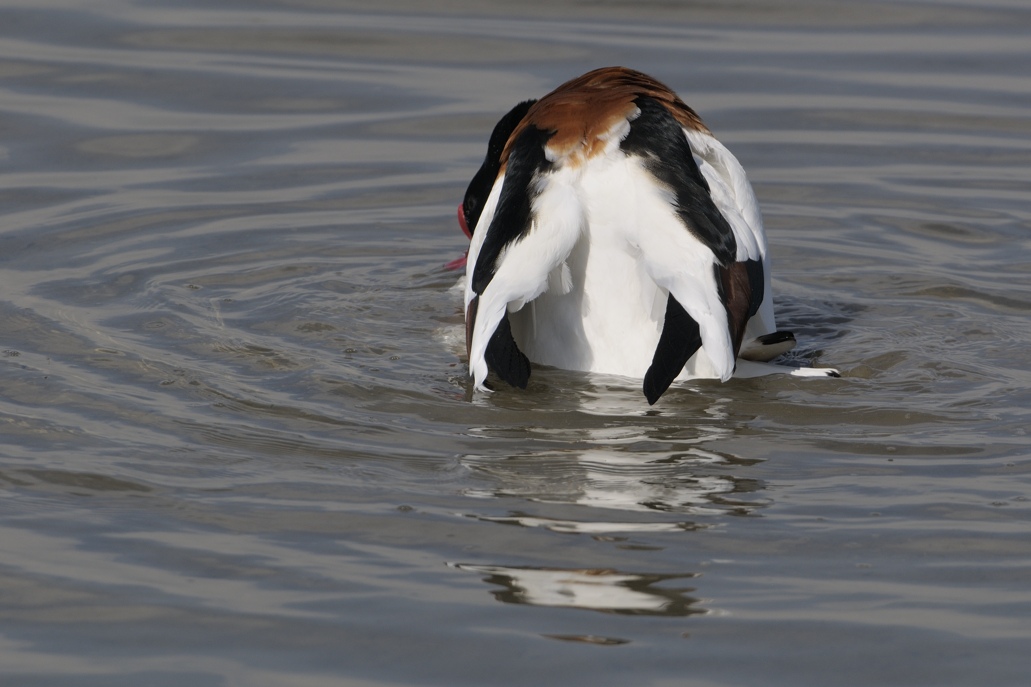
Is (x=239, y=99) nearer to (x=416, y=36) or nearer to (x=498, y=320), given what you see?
(x=416, y=36)

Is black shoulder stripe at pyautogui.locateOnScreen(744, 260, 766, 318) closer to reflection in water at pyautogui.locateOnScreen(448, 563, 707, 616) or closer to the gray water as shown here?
the gray water

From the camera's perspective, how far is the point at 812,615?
3533 mm

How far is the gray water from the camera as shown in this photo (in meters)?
3.49

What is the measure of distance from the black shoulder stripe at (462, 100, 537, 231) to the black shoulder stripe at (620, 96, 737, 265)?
0.92 metres

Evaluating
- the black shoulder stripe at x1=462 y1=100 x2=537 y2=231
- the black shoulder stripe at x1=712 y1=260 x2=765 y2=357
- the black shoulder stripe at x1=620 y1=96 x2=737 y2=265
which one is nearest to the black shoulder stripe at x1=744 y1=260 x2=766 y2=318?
the black shoulder stripe at x1=712 y1=260 x2=765 y2=357

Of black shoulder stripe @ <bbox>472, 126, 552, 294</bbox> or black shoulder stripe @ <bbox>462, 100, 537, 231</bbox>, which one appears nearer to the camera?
black shoulder stripe @ <bbox>472, 126, 552, 294</bbox>

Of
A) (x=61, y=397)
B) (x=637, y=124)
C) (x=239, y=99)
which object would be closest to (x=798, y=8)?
(x=239, y=99)

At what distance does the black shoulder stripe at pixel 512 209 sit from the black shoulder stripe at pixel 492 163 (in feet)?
2.76

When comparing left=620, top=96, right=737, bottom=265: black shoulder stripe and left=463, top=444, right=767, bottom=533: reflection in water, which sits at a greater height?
left=620, top=96, right=737, bottom=265: black shoulder stripe

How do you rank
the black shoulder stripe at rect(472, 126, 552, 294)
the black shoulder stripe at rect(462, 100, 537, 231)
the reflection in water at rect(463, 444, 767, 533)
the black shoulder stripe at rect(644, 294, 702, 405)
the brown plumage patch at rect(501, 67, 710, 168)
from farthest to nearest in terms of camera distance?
the black shoulder stripe at rect(462, 100, 537, 231) < the brown plumage patch at rect(501, 67, 710, 168) < the black shoulder stripe at rect(472, 126, 552, 294) < the black shoulder stripe at rect(644, 294, 702, 405) < the reflection in water at rect(463, 444, 767, 533)

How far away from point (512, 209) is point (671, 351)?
2.28 ft

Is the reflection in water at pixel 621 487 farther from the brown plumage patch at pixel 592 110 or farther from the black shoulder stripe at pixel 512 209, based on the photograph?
the brown plumage patch at pixel 592 110

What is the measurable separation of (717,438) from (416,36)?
21.3ft

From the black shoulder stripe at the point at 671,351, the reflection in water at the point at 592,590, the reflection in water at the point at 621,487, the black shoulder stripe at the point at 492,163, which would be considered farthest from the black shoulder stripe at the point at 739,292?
the black shoulder stripe at the point at 492,163
